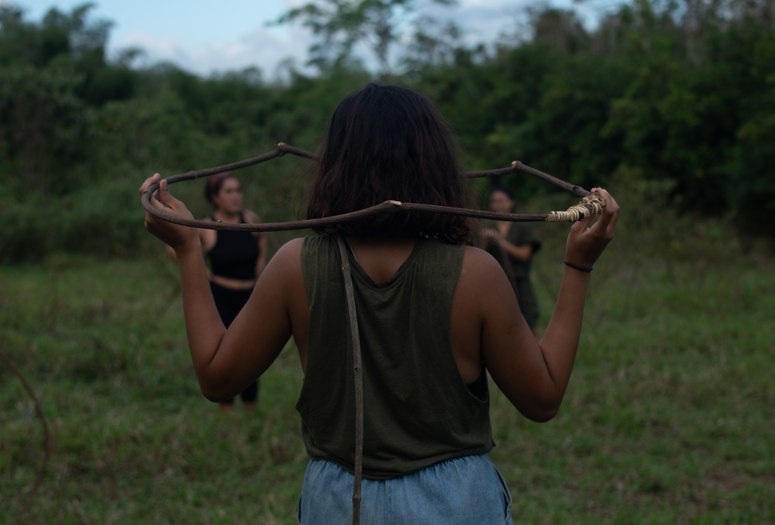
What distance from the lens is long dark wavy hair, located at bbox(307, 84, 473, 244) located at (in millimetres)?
1076

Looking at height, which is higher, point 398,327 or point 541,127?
point 541,127

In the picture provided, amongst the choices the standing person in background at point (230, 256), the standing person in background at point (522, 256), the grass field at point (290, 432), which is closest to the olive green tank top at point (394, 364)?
the grass field at point (290, 432)

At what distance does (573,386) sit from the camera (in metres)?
4.58

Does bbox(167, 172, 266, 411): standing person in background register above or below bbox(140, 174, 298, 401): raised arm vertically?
below

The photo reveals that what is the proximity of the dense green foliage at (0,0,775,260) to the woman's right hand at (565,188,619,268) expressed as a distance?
792cm

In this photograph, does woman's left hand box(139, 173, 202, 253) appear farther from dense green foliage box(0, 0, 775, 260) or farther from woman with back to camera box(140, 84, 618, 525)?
dense green foliage box(0, 0, 775, 260)

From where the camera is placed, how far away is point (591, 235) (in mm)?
1108

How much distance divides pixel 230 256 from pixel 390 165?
3311mm

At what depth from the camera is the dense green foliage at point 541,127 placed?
12.0 metres

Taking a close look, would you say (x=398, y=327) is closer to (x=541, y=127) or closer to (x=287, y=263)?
(x=287, y=263)

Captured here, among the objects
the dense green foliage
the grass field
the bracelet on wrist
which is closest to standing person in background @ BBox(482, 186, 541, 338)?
the grass field

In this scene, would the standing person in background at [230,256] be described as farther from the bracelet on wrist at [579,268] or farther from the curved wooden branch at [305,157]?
the bracelet on wrist at [579,268]

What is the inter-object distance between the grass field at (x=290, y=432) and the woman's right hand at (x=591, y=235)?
210cm

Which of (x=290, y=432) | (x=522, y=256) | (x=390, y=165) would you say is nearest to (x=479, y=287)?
(x=390, y=165)
